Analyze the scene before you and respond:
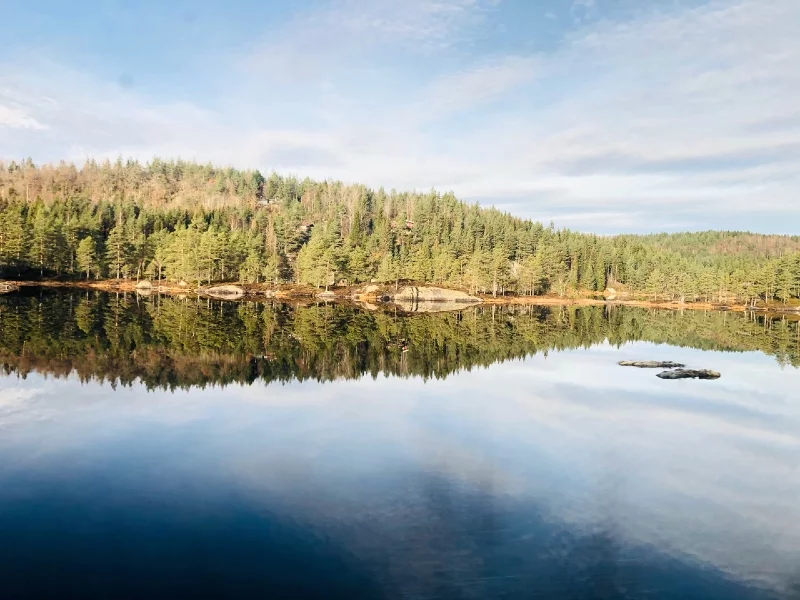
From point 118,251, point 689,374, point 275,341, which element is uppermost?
point 118,251

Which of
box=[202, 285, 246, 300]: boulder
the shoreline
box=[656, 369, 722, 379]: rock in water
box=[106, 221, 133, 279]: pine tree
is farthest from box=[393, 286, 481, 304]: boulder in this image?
box=[656, 369, 722, 379]: rock in water

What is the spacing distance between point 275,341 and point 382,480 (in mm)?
29806

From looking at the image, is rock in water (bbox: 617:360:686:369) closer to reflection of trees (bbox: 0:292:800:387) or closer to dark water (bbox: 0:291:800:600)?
dark water (bbox: 0:291:800:600)

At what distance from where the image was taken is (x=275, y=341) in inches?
1750

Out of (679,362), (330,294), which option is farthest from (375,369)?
(330,294)

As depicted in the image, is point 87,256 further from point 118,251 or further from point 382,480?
point 382,480

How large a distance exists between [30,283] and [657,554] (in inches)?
5109

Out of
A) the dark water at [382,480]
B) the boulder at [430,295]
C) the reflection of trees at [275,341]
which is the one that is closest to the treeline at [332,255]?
the boulder at [430,295]

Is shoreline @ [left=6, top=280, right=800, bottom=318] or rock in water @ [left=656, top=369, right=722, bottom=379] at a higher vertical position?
shoreline @ [left=6, top=280, right=800, bottom=318]

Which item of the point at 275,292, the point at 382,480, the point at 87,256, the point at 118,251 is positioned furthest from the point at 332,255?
the point at 382,480

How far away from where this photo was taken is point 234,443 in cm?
1923

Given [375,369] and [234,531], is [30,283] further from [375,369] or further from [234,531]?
[234,531]

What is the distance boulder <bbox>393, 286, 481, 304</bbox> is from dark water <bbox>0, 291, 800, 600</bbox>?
3433 inches

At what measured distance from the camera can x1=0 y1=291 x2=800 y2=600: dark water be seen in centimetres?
1144
